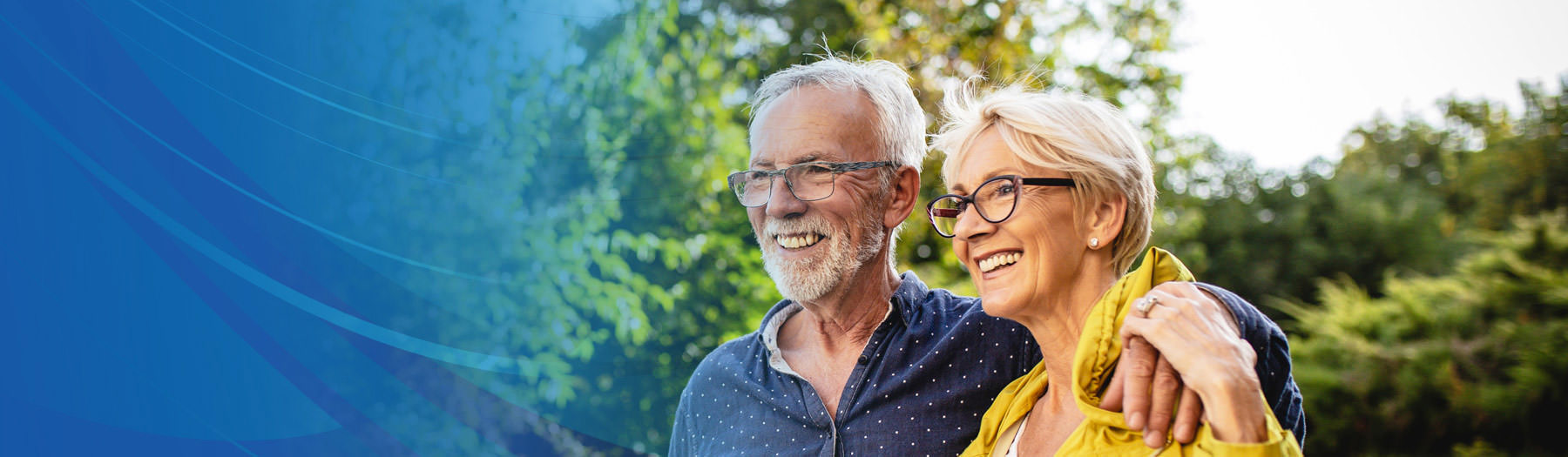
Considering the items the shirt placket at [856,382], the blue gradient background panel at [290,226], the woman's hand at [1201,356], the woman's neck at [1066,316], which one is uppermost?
the blue gradient background panel at [290,226]

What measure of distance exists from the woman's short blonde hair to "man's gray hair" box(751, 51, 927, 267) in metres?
0.54

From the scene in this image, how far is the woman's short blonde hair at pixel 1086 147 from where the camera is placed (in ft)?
5.78

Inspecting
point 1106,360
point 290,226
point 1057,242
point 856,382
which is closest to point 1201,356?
point 1106,360

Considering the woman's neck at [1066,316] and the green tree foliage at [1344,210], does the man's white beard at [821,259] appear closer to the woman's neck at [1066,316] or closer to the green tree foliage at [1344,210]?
the woman's neck at [1066,316]

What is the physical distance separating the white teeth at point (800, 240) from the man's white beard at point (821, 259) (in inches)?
0.5

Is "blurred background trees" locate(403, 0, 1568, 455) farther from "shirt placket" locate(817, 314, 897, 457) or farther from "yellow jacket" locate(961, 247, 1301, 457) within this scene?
"yellow jacket" locate(961, 247, 1301, 457)

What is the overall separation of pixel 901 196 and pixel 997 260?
63 centimetres

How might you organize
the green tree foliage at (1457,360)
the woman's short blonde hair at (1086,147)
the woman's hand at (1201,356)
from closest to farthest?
the woman's hand at (1201,356) < the woman's short blonde hair at (1086,147) < the green tree foliage at (1457,360)

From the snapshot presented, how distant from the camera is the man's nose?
2312 millimetres

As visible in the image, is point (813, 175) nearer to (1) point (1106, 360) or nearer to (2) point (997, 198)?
(2) point (997, 198)

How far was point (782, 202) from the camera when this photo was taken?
231 cm

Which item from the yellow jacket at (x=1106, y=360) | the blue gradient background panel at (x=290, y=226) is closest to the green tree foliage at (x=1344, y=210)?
the blue gradient background panel at (x=290, y=226)

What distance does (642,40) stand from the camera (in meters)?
6.50

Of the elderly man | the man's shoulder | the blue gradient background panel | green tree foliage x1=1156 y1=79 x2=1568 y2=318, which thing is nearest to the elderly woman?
the elderly man
